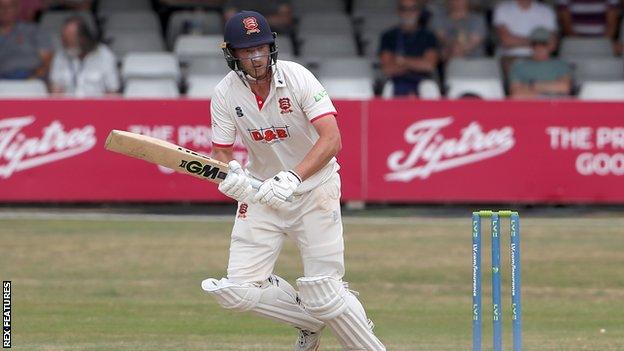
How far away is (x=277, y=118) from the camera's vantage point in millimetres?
7195

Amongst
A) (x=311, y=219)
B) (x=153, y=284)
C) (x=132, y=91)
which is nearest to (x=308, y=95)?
(x=311, y=219)

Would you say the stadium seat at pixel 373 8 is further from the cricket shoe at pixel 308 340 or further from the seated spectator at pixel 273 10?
the cricket shoe at pixel 308 340

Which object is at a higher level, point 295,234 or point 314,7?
point 295,234

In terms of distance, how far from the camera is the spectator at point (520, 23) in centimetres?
1712

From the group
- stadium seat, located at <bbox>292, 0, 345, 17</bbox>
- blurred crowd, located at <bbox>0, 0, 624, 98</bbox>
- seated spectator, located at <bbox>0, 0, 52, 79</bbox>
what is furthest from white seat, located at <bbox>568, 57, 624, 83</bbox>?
seated spectator, located at <bbox>0, 0, 52, 79</bbox>

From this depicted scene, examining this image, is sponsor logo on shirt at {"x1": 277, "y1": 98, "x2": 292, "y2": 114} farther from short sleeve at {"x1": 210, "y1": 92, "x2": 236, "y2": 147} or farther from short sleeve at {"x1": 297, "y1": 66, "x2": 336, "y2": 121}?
short sleeve at {"x1": 210, "y1": 92, "x2": 236, "y2": 147}

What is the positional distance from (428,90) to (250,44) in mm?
9110

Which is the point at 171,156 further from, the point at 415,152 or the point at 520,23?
the point at 520,23

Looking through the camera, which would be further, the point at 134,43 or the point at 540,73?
the point at 134,43

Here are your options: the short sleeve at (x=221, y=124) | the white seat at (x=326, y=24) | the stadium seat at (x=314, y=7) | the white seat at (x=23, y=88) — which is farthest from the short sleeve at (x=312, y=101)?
the stadium seat at (x=314, y=7)

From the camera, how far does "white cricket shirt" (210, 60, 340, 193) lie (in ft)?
23.4

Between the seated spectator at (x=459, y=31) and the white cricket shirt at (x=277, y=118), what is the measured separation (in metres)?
9.76

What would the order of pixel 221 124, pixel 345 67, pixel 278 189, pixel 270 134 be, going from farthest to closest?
pixel 345 67, pixel 221 124, pixel 270 134, pixel 278 189

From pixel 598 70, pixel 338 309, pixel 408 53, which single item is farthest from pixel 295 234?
pixel 598 70
